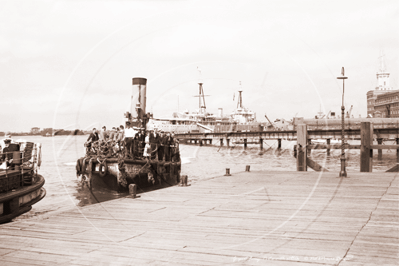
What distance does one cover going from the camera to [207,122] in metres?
117

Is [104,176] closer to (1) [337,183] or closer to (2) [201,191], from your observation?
(2) [201,191]

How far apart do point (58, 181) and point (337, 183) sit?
21592mm

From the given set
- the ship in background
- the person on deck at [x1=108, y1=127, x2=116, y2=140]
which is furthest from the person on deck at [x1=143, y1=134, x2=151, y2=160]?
the ship in background

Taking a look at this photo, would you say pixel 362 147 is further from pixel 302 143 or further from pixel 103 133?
pixel 103 133

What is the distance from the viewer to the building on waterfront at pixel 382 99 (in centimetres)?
11888

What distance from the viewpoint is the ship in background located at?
102787 millimetres

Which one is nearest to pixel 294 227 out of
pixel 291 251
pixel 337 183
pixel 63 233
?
pixel 291 251

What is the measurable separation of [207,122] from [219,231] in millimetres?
110290

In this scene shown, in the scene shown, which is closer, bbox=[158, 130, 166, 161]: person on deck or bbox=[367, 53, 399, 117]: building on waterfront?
bbox=[158, 130, 166, 161]: person on deck

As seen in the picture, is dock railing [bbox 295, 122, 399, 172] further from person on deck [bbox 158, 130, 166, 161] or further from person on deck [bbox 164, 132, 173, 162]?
person on deck [bbox 158, 130, 166, 161]

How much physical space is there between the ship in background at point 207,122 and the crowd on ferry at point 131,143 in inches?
2753

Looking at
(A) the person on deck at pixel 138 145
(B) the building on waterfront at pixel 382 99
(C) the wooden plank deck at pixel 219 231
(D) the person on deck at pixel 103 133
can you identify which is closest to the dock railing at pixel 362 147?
(C) the wooden plank deck at pixel 219 231

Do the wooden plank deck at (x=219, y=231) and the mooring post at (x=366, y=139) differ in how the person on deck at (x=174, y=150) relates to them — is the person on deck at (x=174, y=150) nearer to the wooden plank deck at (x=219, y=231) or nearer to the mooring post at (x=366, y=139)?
the wooden plank deck at (x=219, y=231)

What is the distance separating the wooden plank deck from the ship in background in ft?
262
